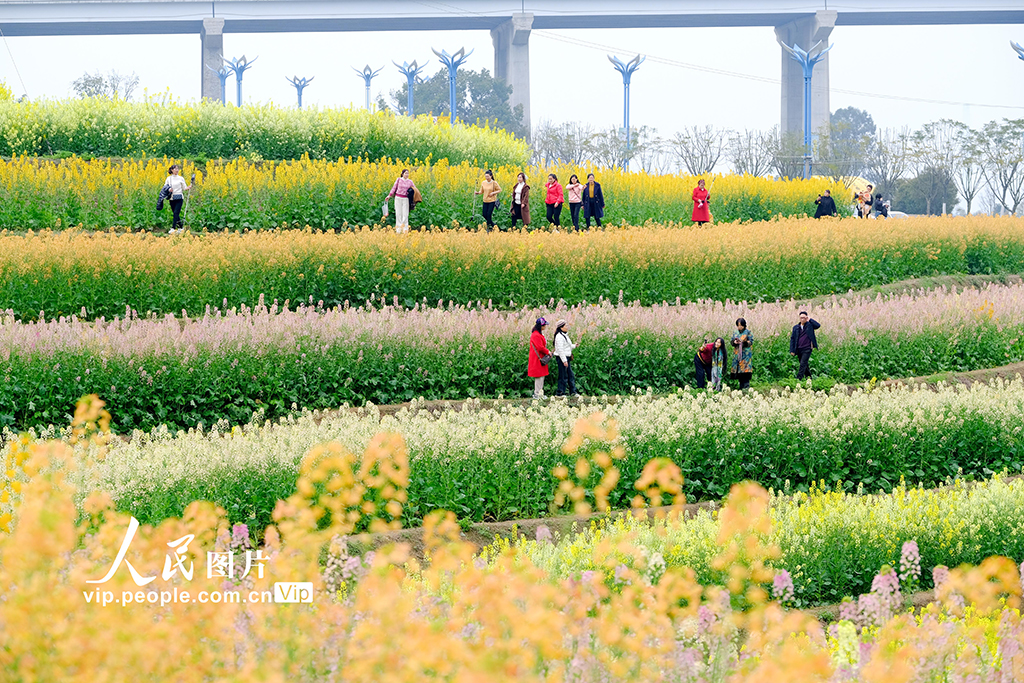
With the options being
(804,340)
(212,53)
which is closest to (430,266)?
(804,340)

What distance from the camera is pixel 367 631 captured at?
3.18m

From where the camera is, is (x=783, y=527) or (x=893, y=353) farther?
(x=893, y=353)

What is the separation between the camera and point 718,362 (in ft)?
47.2

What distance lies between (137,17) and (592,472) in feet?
238

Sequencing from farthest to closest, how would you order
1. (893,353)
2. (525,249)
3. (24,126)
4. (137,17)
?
(137,17) < (24,126) < (525,249) < (893,353)

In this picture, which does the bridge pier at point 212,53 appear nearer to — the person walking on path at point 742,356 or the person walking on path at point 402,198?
the person walking on path at point 402,198

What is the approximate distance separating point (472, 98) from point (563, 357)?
217 feet

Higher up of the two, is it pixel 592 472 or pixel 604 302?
pixel 604 302

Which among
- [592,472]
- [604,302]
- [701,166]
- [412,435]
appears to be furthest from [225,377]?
[701,166]

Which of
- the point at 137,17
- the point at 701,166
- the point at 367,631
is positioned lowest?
the point at 367,631

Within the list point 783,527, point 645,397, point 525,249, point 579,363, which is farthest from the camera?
point 525,249

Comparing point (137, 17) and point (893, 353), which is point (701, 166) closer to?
point (137, 17)

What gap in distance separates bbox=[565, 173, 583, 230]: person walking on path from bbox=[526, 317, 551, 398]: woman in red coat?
958cm

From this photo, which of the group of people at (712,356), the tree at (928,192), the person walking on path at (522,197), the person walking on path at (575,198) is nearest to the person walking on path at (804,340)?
the group of people at (712,356)
